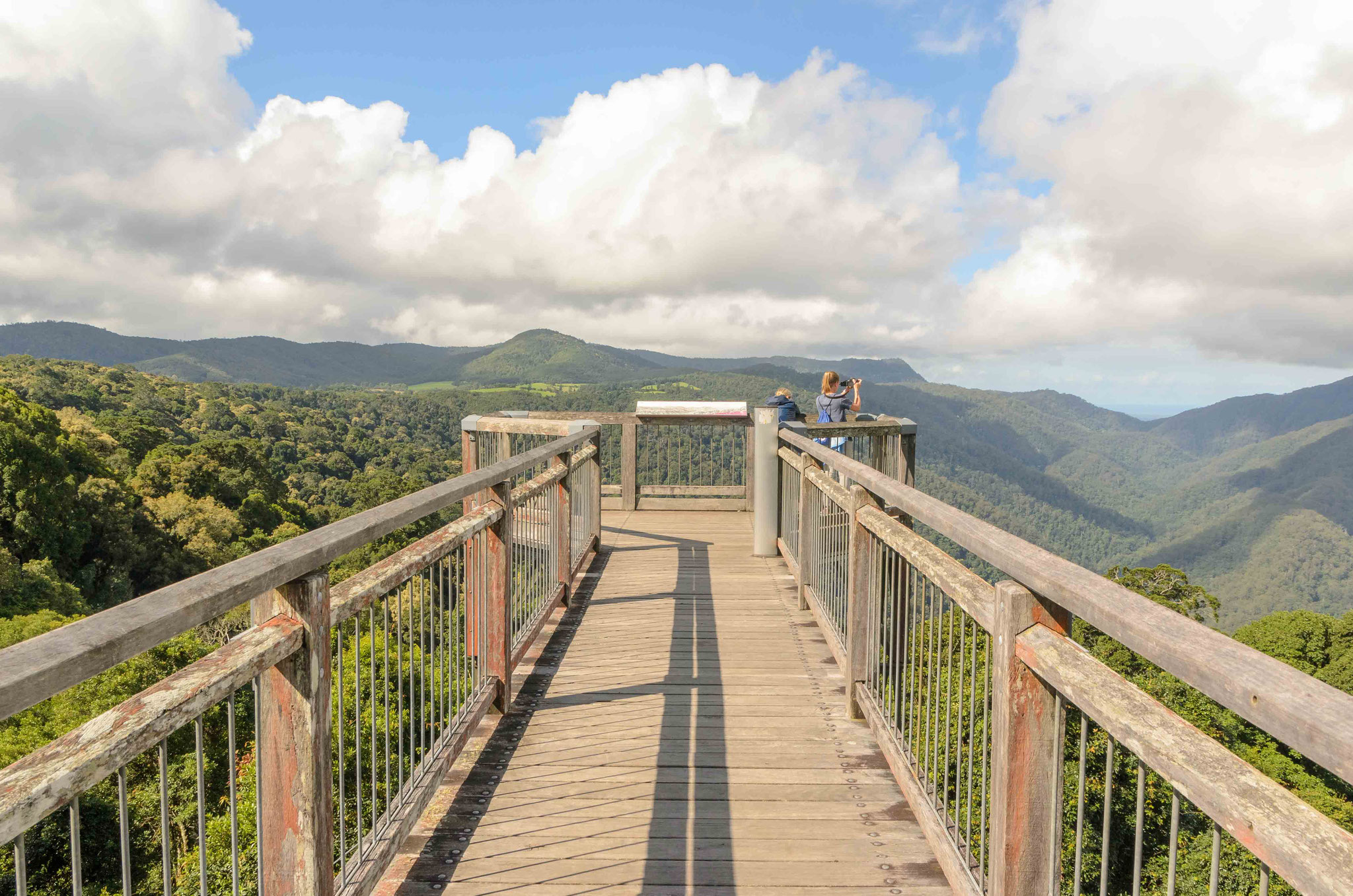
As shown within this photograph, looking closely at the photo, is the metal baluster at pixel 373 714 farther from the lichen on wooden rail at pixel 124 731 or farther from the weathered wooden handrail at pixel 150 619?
the lichen on wooden rail at pixel 124 731

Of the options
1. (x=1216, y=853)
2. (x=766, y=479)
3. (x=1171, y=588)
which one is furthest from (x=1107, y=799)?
(x=1171, y=588)

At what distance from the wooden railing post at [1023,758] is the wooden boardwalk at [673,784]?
0.71 meters

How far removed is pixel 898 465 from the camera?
31.4ft

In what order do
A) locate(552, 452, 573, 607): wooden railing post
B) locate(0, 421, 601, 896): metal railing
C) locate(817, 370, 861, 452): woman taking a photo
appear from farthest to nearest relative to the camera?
locate(817, 370, 861, 452): woman taking a photo < locate(552, 452, 573, 607): wooden railing post < locate(0, 421, 601, 896): metal railing

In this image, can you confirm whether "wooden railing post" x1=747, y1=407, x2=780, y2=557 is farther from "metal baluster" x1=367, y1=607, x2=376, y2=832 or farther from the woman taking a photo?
"metal baluster" x1=367, y1=607, x2=376, y2=832

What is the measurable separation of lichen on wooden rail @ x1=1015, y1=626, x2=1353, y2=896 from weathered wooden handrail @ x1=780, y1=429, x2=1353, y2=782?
0.13 metres

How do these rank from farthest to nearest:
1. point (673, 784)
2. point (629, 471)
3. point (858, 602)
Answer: point (629, 471)
point (858, 602)
point (673, 784)

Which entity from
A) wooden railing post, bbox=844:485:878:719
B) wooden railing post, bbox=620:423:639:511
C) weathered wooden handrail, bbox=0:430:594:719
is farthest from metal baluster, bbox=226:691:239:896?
wooden railing post, bbox=620:423:639:511

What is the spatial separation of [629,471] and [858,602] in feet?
25.0

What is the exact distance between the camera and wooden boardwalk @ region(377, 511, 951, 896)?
276 centimetres

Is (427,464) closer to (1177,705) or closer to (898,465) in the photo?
(1177,705)

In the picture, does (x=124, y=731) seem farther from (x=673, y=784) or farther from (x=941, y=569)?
(x=673, y=784)

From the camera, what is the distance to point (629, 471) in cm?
1145

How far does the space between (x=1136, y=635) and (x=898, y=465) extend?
8355mm
